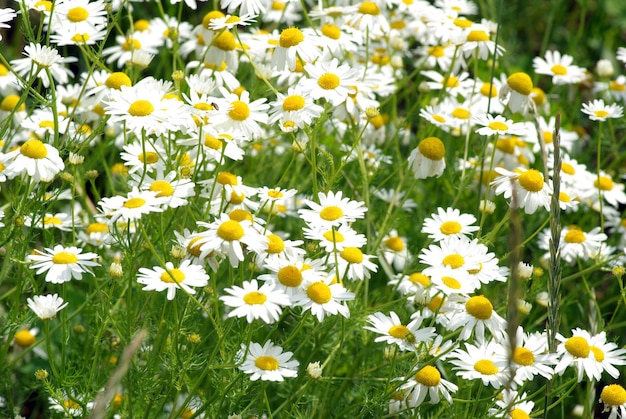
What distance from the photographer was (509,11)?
15.4 ft

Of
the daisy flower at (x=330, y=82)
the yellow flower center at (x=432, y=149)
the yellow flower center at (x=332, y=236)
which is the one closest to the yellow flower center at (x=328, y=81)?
the daisy flower at (x=330, y=82)

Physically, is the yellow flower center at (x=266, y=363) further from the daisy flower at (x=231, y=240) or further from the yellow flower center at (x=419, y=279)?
the yellow flower center at (x=419, y=279)

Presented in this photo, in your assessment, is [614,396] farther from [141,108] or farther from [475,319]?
[141,108]

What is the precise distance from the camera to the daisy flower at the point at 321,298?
1935mm

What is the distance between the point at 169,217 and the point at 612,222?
5.96ft

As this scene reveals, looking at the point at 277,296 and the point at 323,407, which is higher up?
the point at 277,296

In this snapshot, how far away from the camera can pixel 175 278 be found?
1931mm

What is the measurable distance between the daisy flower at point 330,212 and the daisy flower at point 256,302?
0.27m

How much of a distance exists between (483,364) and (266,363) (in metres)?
0.50

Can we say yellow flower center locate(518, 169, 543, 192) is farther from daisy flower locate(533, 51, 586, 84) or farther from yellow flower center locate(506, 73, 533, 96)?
daisy flower locate(533, 51, 586, 84)

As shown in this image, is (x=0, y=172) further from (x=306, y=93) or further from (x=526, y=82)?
(x=526, y=82)

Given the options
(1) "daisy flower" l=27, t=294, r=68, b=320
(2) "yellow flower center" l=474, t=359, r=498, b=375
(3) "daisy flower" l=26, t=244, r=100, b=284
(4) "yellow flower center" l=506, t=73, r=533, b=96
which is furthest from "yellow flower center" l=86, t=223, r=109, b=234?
(4) "yellow flower center" l=506, t=73, r=533, b=96

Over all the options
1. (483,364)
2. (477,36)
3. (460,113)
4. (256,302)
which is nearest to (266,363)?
(256,302)

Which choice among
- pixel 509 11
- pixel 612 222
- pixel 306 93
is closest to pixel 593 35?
pixel 509 11
